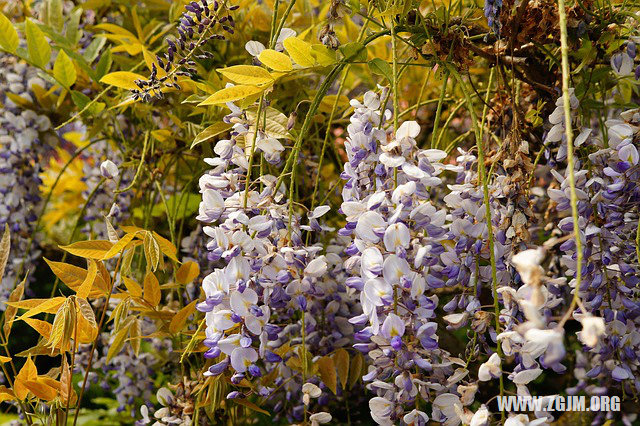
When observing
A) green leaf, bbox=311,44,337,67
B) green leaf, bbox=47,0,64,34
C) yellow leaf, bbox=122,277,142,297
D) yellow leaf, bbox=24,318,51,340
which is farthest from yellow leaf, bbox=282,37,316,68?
green leaf, bbox=47,0,64,34

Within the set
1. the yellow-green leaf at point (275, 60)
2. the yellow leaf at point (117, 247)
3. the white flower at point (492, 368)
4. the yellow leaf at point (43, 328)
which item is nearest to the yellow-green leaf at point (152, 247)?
the yellow leaf at point (117, 247)

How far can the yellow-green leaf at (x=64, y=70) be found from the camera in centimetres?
114

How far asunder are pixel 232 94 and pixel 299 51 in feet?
0.32

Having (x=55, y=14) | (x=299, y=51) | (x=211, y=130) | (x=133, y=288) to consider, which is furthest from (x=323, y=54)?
(x=55, y=14)

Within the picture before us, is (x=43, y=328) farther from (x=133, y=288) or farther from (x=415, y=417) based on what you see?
(x=415, y=417)

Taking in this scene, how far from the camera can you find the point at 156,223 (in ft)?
5.46

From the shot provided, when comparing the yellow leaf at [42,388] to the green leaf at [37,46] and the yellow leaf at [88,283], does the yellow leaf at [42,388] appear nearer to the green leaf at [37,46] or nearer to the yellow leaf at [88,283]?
the yellow leaf at [88,283]

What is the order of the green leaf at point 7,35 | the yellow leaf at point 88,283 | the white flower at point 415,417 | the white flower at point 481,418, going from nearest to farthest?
the white flower at point 481,418, the white flower at point 415,417, the yellow leaf at point 88,283, the green leaf at point 7,35

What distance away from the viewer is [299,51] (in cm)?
79

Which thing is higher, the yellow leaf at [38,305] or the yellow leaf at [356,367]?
the yellow leaf at [38,305]

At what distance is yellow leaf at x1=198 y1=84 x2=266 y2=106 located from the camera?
75 cm

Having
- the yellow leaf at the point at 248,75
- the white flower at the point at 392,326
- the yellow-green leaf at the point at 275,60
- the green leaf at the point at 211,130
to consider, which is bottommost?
the white flower at the point at 392,326

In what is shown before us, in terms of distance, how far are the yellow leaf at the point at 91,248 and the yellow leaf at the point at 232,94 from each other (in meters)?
0.24

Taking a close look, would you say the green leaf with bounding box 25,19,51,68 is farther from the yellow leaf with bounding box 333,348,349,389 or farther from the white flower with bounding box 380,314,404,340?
the white flower with bounding box 380,314,404,340
